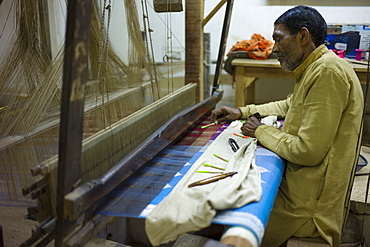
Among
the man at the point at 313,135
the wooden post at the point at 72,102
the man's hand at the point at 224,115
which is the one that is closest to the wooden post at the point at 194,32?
the man's hand at the point at 224,115

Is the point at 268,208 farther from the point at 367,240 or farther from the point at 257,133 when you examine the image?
the point at 367,240

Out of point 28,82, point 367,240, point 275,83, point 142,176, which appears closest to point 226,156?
point 142,176

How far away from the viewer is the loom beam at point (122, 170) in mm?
1178

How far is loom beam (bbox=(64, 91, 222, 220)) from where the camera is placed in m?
1.18

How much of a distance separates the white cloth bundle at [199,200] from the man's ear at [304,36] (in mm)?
659

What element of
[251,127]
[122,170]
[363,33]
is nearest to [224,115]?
[251,127]

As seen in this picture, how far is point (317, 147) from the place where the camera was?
1693 mm

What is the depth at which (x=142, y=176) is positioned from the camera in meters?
1.62

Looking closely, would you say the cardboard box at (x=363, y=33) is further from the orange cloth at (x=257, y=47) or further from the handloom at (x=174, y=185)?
the handloom at (x=174, y=185)

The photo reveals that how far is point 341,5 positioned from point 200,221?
3870mm

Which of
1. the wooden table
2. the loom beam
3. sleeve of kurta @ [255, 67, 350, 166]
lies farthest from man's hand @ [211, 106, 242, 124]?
the wooden table

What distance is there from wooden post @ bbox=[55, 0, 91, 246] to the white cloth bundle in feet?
0.93

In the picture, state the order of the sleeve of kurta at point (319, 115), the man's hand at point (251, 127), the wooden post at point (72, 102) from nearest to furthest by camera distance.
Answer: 1. the wooden post at point (72, 102)
2. the sleeve of kurta at point (319, 115)
3. the man's hand at point (251, 127)

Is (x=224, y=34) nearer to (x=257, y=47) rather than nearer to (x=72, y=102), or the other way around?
(x=257, y=47)
